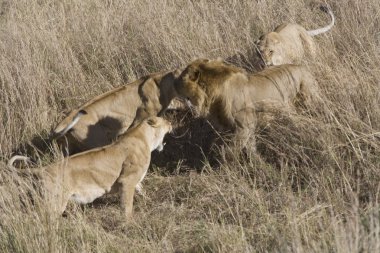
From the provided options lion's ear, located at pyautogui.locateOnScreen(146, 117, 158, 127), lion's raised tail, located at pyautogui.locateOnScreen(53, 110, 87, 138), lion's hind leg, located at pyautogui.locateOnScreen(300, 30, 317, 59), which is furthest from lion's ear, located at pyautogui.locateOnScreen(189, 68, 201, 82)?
lion's hind leg, located at pyautogui.locateOnScreen(300, 30, 317, 59)

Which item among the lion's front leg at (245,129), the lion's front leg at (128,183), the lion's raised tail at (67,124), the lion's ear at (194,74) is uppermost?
the lion's ear at (194,74)

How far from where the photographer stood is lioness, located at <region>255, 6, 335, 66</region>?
7602 millimetres

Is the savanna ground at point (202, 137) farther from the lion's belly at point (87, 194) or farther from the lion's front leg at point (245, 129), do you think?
the lion's belly at point (87, 194)

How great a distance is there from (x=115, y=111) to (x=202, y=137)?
2.99 feet

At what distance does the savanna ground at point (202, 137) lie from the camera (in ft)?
16.7

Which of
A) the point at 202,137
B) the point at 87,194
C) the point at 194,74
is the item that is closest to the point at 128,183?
the point at 87,194

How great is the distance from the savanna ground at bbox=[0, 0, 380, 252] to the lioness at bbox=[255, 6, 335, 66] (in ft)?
0.55

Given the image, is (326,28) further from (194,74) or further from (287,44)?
(194,74)

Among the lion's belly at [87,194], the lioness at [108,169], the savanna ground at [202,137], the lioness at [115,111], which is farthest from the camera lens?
the lioness at [115,111]

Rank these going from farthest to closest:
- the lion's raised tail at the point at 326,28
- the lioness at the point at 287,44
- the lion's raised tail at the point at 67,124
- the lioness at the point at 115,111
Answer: the lion's raised tail at the point at 326,28, the lioness at the point at 287,44, the lioness at the point at 115,111, the lion's raised tail at the point at 67,124

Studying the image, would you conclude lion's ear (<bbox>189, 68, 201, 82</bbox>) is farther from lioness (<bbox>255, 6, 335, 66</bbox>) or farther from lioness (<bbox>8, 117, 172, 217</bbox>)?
lioness (<bbox>255, 6, 335, 66</bbox>)

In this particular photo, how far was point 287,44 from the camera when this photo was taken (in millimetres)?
7723

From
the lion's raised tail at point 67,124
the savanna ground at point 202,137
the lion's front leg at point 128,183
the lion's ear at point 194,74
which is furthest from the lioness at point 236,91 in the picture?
the lion's raised tail at point 67,124

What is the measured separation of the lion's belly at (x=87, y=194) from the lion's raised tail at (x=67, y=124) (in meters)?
0.83
